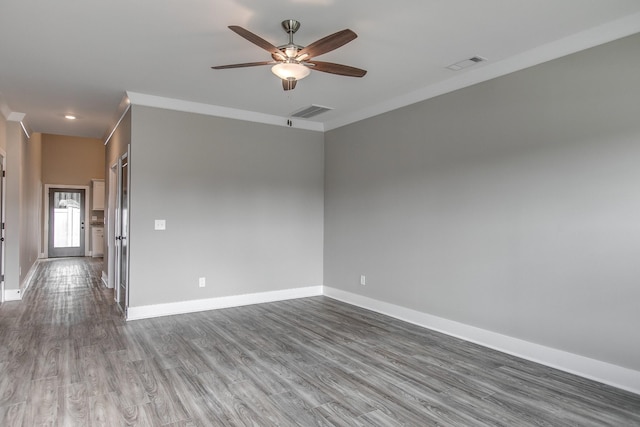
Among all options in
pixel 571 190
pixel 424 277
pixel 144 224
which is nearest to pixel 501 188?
pixel 571 190

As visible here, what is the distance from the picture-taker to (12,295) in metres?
5.72

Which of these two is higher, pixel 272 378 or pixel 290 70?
pixel 290 70

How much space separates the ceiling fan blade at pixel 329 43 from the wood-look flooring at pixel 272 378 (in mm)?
2424

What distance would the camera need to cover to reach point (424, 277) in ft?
14.6

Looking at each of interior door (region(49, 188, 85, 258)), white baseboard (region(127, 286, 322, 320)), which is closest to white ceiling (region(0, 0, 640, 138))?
white baseboard (region(127, 286, 322, 320))

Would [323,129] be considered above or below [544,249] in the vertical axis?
above

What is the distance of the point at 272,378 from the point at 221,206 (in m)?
2.81

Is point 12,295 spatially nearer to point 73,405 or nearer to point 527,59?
point 73,405

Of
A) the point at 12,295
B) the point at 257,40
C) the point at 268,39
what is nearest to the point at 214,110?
the point at 268,39

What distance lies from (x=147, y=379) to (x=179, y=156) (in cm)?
286

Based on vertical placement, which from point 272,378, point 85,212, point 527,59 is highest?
point 527,59

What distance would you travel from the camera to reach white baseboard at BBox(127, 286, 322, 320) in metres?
4.71

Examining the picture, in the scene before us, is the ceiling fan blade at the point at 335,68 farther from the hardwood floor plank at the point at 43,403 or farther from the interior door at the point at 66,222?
the interior door at the point at 66,222

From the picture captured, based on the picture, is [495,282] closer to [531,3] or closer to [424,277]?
[424,277]
